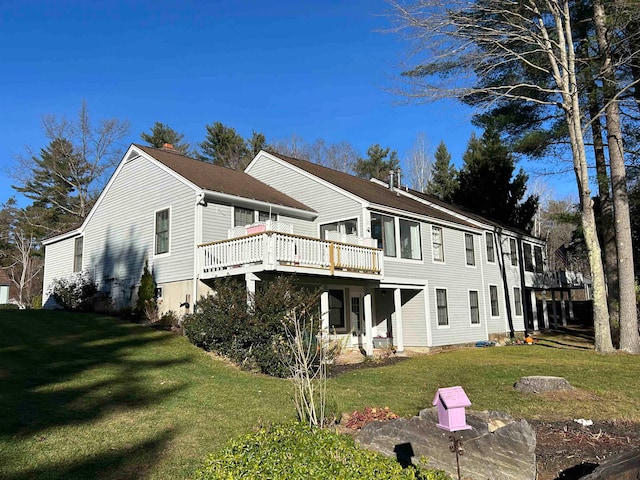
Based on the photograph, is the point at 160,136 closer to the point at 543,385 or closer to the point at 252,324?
the point at 252,324

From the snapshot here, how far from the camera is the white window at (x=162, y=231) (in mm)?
15984

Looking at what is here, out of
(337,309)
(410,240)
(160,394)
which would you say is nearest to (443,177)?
(410,240)

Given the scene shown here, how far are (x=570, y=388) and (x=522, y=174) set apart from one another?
2796 cm

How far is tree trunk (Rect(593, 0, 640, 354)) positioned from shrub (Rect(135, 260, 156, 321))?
15182mm

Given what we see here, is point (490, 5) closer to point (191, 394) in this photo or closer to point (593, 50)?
point (593, 50)

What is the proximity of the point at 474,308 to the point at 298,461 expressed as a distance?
19461 millimetres

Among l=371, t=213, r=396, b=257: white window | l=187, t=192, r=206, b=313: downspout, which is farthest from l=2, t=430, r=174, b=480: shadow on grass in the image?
l=371, t=213, r=396, b=257: white window

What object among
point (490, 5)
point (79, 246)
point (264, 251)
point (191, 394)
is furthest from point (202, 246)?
point (490, 5)

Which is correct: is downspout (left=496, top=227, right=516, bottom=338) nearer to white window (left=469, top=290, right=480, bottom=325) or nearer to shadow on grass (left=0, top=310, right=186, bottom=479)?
white window (left=469, top=290, right=480, bottom=325)

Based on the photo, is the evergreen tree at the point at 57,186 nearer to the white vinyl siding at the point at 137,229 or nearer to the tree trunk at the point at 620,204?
the white vinyl siding at the point at 137,229

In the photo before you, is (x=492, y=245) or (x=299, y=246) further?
(x=492, y=245)

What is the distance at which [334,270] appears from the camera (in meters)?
14.5

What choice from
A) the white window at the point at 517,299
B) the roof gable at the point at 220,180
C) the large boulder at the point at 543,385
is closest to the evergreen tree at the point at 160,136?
the roof gable at the point at 220,180

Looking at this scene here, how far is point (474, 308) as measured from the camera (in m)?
21.2
